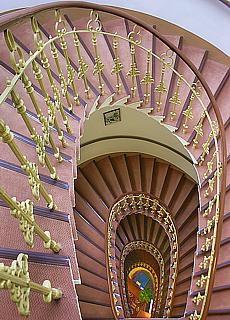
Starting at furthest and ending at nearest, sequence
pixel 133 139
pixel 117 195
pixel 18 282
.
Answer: pixel 117 195, pixel 133 139, pixel 18 282

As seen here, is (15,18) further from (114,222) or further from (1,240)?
(114,222)

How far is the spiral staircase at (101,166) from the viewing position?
2.24 meters

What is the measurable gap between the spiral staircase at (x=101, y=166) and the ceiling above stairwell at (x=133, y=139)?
0.04 m

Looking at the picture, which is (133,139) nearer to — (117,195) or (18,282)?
(117,195)

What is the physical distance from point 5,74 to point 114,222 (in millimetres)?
3644

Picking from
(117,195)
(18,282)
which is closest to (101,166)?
(117,195)

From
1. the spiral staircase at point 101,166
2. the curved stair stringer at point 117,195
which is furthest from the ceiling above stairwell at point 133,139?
the curved stair stringer at point 117,195

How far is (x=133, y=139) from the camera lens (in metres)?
6.62

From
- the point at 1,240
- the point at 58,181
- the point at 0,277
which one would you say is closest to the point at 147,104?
the point at 58,181

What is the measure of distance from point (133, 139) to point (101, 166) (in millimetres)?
809

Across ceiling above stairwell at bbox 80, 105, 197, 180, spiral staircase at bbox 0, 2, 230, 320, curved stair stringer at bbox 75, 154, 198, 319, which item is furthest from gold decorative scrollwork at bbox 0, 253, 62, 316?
curved stair stringer at bbox 75, 154, 198, 319

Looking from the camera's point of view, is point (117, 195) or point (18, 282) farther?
point (117, 195)

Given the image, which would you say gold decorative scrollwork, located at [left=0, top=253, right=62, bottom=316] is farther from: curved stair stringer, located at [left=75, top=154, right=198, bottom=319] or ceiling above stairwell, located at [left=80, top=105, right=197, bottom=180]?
curved stair stringer, located at [left=75, top=154, right=198, bottom=319]

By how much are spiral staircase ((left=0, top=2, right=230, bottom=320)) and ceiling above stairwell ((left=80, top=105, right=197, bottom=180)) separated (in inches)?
1.6
